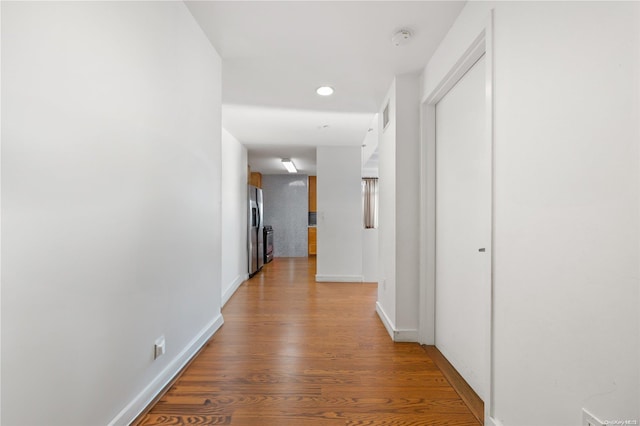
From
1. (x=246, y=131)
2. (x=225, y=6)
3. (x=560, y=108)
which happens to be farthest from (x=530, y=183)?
(x=246, y=131)

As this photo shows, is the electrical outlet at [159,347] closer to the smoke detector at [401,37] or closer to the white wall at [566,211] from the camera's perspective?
the white wall at [566,211]

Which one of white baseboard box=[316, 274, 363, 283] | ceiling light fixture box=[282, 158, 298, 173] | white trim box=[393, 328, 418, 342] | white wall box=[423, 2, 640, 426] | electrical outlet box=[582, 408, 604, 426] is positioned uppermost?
ceiling light fixture box=[282, 158, 298, 173]

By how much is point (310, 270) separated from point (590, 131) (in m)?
5.82

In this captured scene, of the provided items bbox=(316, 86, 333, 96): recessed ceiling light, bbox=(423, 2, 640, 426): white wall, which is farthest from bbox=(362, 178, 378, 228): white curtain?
bbox=(423, 2, 640, 426): white wall

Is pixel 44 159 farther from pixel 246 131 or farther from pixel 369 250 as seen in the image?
pixel 369 250

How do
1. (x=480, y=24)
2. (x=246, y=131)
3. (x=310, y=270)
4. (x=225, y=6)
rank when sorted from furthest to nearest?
(x=310, y=270)
(x=246, y=131)
(x=225, y=6)
(x=480, y=24)

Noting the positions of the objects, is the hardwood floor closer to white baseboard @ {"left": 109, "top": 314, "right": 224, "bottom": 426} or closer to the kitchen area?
white baseboard @ {"left": 109, "top": 314, "right": 224, "bottom": 426}

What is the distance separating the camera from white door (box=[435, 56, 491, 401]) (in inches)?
71.2

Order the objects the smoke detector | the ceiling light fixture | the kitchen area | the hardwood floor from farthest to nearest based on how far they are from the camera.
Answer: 1. the kitchen area
2. the ceiling light fixture
3. the smoke detector
4. the hardwood floor

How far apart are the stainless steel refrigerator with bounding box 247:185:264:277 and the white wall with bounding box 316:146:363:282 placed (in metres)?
1.36

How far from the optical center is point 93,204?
1240 mm

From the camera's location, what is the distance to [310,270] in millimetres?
6461

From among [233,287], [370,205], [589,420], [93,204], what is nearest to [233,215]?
[233,287]

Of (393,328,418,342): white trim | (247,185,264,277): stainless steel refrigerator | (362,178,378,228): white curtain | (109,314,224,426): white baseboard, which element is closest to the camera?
(109,314,224,426): white baseboard
